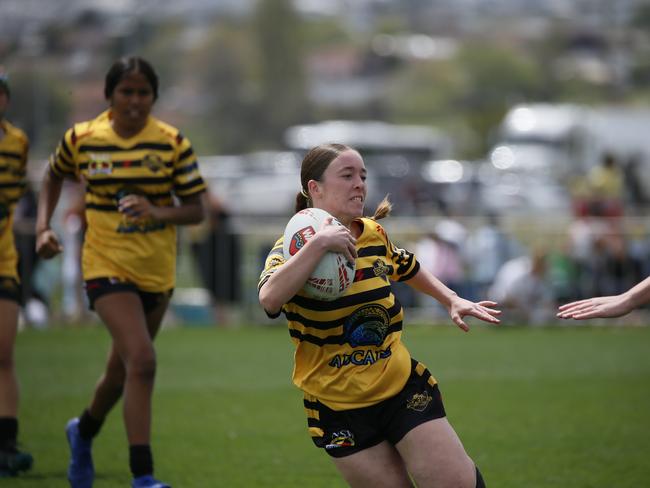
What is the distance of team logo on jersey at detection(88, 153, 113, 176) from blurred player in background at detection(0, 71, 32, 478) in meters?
1.03

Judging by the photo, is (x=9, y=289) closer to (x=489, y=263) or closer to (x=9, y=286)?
(x=9, y=286)

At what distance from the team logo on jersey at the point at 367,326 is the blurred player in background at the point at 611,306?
0.84 m

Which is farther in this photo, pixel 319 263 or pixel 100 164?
pixel 100 164

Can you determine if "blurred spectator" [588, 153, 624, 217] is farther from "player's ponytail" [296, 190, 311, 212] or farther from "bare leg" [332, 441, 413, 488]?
→ "bare leg" [332, 441, 413, 488]

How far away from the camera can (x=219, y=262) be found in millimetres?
18578

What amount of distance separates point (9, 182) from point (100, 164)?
Answer: 43.7 inches

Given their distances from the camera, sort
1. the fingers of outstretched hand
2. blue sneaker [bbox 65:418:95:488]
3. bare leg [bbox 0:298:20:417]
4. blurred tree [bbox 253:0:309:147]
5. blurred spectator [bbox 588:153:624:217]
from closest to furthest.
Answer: blue sneaker [bbox 65:418:95:488]
the fingers of outstretched hand
bare leg [bbox 0:298:20:417]
blurred spectator [bbox 588:153:624:217]
blurred tree [bbox 253:0:309:147]

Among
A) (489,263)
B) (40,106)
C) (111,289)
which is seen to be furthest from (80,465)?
(40,106)

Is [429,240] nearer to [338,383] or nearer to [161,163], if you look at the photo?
[161,163]

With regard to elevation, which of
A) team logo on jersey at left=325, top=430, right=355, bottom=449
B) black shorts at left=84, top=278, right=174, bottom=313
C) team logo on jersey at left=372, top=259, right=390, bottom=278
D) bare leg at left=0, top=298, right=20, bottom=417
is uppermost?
team logo on jersey at left=372, top=259, right=390, bottom=278

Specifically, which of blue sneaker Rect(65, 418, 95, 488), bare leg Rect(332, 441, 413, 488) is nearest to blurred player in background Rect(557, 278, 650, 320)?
bare leg Rect(332, 441, 413, 488)

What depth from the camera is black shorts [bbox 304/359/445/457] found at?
5.32 metres

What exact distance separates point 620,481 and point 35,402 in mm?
5711

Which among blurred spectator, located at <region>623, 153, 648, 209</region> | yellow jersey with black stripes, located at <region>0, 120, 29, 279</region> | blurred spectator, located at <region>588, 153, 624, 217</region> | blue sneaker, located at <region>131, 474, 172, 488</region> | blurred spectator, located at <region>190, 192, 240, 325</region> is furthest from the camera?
blurred spectator, located at <region>623, 153, 648, 209</region>
